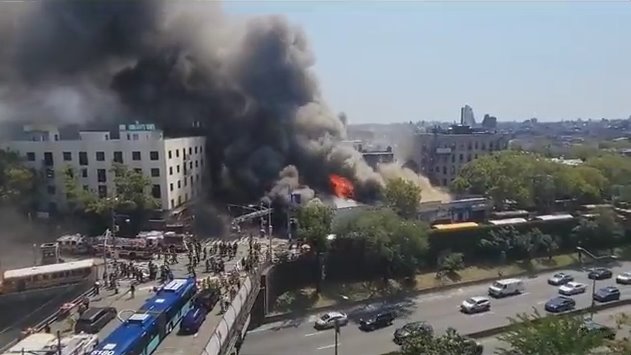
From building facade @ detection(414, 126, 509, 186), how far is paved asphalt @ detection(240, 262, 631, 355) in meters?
27.1

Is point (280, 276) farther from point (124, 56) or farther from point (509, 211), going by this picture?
point (124, 56)

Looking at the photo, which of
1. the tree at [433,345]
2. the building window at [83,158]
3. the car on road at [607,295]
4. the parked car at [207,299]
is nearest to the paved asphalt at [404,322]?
the car on road at [607,295]

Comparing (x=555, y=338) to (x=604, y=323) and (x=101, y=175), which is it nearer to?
(x=604, y=323)

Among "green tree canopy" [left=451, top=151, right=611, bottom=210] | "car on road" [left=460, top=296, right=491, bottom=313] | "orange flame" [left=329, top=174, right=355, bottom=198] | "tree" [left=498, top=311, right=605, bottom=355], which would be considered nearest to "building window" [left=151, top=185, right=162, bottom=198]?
"orange flame" [left=329, top=174, right=355, bottom=198]

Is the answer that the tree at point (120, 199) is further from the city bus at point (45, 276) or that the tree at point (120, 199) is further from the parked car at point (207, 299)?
the parked car at point (207, 299)

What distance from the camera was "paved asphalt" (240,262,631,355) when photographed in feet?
61.9

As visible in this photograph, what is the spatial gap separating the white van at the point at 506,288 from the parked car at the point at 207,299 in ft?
39.6

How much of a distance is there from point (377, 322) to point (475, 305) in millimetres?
4079

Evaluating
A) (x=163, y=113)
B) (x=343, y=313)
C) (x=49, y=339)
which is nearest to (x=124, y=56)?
(x=163, y=113)

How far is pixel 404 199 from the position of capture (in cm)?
2886

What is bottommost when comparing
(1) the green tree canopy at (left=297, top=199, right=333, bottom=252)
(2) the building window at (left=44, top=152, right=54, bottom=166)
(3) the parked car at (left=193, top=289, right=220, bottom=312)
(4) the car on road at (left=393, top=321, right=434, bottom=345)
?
(4) the car on road at (left=393, top=321, right=434, bottom=345)

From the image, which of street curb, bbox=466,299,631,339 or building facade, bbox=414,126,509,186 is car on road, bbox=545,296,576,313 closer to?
street curb, bbox=466,299,631,339

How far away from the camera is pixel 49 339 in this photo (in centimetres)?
1381

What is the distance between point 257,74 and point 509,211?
18.4 meters
